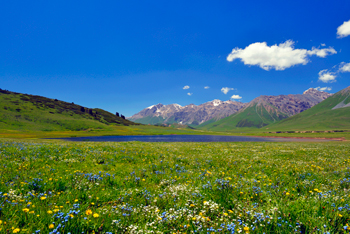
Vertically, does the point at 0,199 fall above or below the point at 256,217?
above

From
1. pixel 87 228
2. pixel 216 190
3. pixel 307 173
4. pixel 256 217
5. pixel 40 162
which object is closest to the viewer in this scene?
pixel 87 228

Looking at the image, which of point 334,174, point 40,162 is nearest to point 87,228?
point 40,162

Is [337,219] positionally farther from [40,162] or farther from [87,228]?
[40,162]

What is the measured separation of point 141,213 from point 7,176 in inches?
273

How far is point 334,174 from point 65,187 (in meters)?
15.4

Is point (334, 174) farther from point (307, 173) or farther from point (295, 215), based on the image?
point (295, 215)

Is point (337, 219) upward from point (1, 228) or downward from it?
downward

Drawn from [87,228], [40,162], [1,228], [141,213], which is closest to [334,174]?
[141,213]

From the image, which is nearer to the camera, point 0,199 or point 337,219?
point 337,219

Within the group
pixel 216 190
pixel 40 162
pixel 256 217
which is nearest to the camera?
pixel 256 217

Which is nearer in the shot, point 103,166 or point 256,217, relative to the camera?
point 256,217

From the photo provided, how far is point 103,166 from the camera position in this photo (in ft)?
36.2

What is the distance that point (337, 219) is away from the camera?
4.02 metres

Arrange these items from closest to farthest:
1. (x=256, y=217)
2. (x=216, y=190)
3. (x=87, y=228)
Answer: (x=87, y=228) < (x=256, y=217) < (x=216, y=190)
